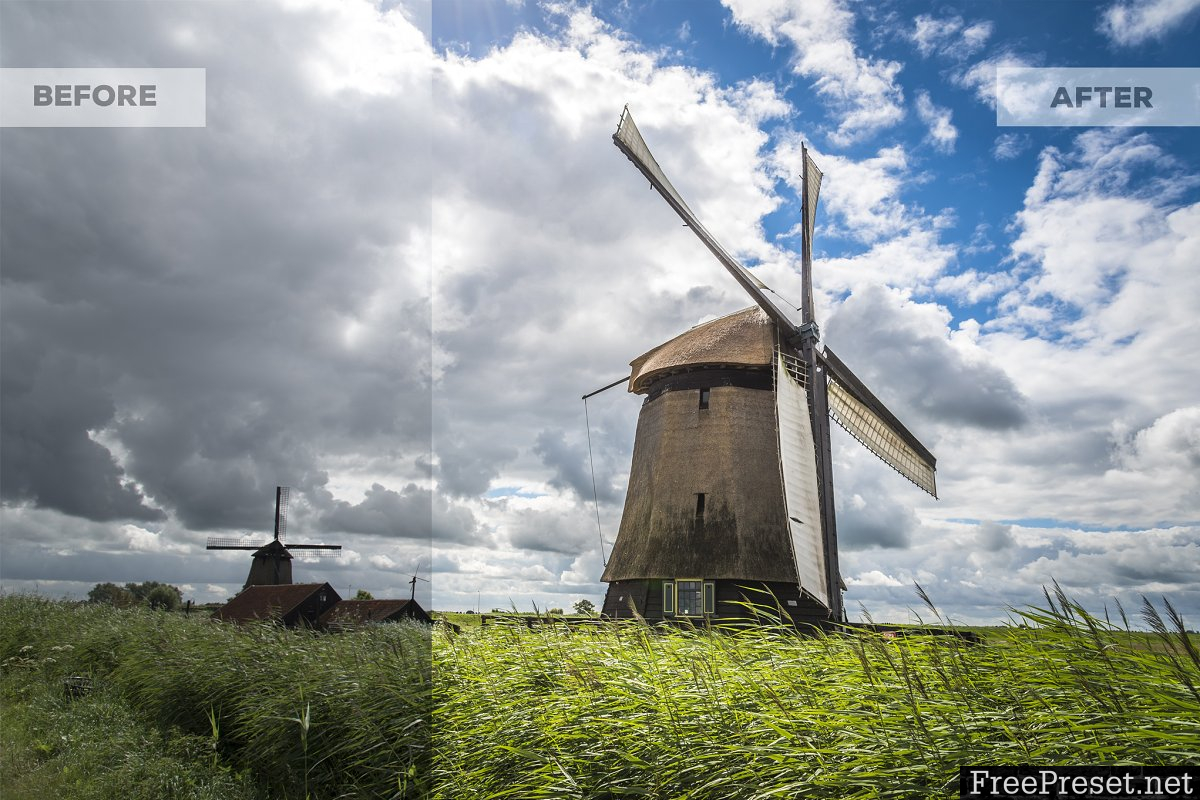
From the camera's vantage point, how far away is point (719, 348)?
17609 millimetres

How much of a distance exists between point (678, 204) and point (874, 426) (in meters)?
7.41

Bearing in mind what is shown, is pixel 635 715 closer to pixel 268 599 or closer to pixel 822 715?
pixel 822 715

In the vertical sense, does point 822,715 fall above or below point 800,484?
below

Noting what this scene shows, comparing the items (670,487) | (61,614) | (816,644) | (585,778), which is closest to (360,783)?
(585,778)

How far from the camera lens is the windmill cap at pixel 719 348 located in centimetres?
1725

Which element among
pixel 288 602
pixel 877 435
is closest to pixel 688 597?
pixel 877 435

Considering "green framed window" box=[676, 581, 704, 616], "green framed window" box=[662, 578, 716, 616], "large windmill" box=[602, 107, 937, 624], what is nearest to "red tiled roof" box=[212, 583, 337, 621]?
"large windmill" box=[602, 107, 937, 624]

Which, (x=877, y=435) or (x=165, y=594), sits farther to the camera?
(x=165, y=594)

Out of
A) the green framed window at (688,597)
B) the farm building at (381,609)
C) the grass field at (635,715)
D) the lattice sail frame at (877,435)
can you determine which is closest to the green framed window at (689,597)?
the green framed window at (688,597)

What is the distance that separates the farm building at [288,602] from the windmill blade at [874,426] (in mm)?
24475

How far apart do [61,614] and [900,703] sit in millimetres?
21683

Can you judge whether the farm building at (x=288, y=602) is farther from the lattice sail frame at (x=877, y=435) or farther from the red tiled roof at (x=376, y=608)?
the lattice sail frame at (x=877, y=435)

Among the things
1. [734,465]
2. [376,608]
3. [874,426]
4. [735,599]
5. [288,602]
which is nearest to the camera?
[735,599]

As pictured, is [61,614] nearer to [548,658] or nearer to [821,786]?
[548,658]
